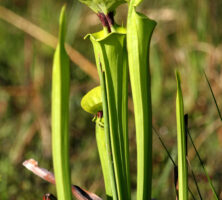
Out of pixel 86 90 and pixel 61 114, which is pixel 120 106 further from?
pixel 86 90

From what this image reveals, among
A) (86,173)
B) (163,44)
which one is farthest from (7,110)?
(163,44)

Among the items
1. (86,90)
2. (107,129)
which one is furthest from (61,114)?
(86,90)

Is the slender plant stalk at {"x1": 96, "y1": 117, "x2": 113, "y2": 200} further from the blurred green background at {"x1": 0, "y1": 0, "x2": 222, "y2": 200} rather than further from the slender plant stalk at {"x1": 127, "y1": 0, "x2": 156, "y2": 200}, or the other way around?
the blurred green background at {"x1": 0, "y1": 0, "x2": 222, "y2": 200}

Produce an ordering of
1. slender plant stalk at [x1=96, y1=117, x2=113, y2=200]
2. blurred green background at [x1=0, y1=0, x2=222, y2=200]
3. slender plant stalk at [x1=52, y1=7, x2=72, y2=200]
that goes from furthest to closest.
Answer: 1. blurred green background at [x1=0, y1=0, x2=222, y2=200]
2. slender plant stalk at [x1=96, y1=117, x2=113, y2=200]
3. slender plant stalk at [x1=52, y1=7, x2=72, y2=200]

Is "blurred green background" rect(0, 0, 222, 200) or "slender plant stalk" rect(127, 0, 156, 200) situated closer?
"slender plant stalk" rect(127, 0, 156, 200)

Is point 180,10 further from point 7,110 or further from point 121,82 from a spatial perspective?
point 121,82

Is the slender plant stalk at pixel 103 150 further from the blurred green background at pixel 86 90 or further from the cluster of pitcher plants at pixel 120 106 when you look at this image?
the blurred green background at pixel 86 90

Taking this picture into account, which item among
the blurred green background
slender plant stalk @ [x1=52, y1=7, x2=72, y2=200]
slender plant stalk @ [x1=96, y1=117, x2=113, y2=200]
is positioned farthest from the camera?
the blurred green background

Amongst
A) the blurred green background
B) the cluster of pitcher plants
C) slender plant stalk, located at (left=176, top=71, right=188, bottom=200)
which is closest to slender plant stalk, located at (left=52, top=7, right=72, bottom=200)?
the cluster of pitcher plants
